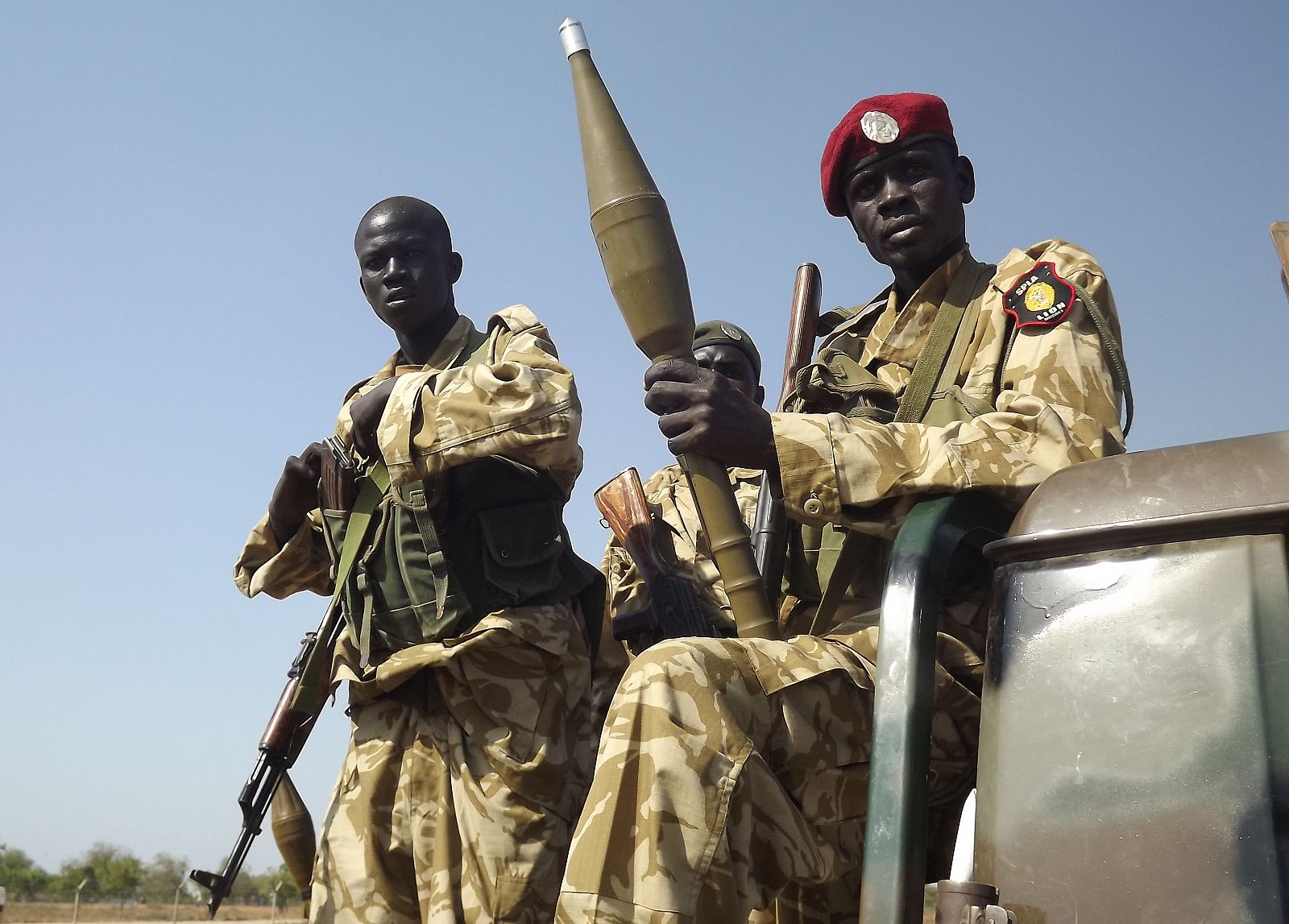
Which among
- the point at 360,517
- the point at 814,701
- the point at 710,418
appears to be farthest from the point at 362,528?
the point at 814,701

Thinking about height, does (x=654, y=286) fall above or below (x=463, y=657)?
above

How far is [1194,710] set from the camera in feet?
4.80

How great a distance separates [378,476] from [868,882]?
107 inches

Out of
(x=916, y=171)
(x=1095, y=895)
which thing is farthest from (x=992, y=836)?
(x=916, y=171)

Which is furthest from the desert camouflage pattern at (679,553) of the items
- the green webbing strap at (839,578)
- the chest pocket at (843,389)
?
the green webbing strap at (839,578)

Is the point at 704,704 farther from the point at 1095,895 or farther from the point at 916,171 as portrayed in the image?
the point at 916,171

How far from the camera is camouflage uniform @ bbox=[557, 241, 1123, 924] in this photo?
75.8 inches

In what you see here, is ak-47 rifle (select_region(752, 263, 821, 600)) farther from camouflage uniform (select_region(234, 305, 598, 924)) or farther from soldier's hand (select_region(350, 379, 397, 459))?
soldier's hand (select_region(350, 379, 397, 459))

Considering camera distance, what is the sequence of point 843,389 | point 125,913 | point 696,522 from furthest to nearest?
point 125,913 < point 696,522 < point 843,389

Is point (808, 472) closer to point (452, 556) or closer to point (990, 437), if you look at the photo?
point (990, 437)

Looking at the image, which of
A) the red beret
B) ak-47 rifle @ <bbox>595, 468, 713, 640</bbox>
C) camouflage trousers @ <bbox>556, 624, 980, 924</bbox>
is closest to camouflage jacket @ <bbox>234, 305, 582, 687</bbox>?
ak-47 rifle @ <bbox>595, 468, 713, 640</bbox>

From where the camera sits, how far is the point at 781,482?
240 cm

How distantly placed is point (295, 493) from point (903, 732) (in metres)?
3.03

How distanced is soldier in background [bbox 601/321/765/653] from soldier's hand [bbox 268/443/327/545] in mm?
1172
